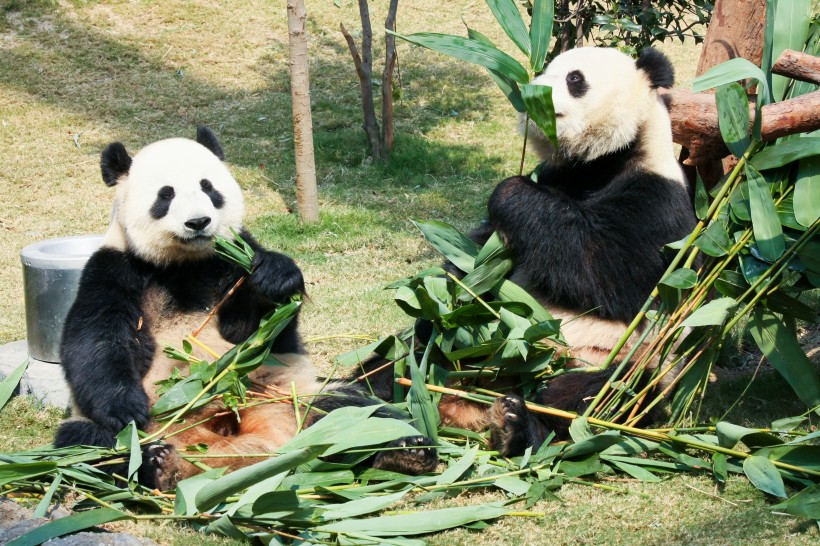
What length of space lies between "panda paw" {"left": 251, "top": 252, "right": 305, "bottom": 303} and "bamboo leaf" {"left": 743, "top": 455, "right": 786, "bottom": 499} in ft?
6.61

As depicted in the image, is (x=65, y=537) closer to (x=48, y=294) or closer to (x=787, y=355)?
(x=48, y=294)

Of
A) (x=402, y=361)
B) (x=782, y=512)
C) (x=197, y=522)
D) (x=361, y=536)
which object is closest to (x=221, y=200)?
(x=402, y=361)

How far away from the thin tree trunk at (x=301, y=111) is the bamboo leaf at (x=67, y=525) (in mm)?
5669

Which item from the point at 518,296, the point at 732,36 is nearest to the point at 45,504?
the point at 518,296

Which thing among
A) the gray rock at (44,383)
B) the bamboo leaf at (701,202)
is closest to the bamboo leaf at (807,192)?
the bamboo leaf at (701,202)

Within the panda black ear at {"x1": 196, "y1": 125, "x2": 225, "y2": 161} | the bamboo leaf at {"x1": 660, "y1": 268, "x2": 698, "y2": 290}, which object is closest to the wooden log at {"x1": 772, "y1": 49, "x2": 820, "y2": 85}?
the bamboo leaf at {"x1": 660, "y1": 268, "x2": 698, "y2": 290}

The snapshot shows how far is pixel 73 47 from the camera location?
12.8 metres

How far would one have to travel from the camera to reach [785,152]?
11.5 ft

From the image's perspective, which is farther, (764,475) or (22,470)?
(764,475)

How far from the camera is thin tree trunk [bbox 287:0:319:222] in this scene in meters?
8.00

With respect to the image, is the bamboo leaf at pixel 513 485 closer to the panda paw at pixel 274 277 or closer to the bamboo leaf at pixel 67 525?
the panda paw at pixel 274 277

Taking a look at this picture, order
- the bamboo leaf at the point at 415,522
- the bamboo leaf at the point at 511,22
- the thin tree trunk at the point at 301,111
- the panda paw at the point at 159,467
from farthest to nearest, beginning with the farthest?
the thin tree trunk at the point at 301,111 < the bamboo leaf at the point at 511,22 < the panda paw at the point at 159,467 < the bamboo leaf at the point at 415,522

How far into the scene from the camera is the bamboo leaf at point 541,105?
357 cm

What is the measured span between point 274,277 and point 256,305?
29 cm
